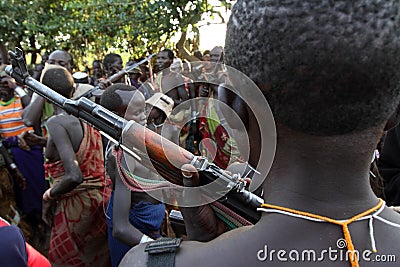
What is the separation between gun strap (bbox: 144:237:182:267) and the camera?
33.3 inches

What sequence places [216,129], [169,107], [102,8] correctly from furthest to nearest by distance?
1. [102,8]
2. [216,129]
3. [169,107]

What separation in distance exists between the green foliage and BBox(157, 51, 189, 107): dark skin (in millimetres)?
322

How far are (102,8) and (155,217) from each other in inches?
232

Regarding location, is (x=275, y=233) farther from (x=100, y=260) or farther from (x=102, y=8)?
(x=102, y=8)

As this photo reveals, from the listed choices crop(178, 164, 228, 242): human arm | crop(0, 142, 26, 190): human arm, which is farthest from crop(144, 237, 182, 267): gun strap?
crop(0, 142, 26, 190): human arm

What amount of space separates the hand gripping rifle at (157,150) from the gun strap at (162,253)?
44 centimetres

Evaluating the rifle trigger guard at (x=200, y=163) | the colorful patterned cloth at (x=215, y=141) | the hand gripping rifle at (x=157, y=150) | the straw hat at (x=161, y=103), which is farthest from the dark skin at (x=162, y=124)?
the rifle trigger guard at (x=200, y=163)

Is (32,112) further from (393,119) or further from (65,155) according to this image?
(393,119)

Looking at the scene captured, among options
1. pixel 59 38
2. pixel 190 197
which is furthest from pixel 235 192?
pixel 59 38

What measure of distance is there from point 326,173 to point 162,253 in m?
0.36

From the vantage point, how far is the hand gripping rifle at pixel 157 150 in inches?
51.6

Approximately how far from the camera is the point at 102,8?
7.70 metres

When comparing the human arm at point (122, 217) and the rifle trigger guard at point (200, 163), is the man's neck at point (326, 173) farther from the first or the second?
the human arm at point (122, 217)

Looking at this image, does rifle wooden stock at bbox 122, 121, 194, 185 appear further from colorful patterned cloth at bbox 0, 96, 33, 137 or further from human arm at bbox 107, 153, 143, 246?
colorful patterned cloth at bbox 0, 96, 33, 137
